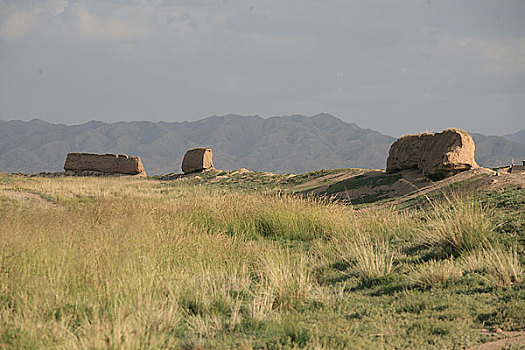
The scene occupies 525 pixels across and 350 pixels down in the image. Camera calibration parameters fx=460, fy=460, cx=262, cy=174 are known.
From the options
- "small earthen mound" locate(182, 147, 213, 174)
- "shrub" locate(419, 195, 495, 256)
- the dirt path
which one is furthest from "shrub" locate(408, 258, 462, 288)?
"small earthen mound" locate(182, 147, 213, 174)

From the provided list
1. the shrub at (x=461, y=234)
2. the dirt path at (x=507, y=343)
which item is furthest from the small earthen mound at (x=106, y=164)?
the dirt path at (x=507, y=343)

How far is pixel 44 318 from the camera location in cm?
454

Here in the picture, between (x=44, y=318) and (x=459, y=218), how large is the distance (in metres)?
6.40

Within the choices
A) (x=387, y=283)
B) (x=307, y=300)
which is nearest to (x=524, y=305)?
(x=387, y=283)

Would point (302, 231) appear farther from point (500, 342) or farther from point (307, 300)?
point (500, 342)

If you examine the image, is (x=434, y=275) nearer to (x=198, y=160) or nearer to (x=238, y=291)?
(x=238, y=291)

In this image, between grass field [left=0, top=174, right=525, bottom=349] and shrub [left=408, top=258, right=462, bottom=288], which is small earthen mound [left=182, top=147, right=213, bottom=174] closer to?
grass field [left=0, top=174, right=525, bottom=349]

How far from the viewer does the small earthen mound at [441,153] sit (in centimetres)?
2156

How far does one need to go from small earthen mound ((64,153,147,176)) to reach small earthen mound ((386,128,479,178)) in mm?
31006

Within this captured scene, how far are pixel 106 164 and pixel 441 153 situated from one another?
1425 inches

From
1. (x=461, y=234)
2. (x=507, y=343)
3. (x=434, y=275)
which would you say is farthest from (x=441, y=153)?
(x=507, y=343)

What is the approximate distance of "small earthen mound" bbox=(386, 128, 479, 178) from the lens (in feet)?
70.7

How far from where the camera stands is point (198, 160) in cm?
4938

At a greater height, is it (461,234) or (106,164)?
(106,164)
